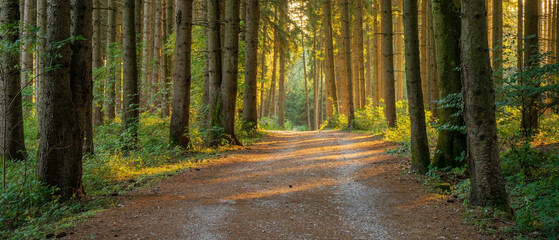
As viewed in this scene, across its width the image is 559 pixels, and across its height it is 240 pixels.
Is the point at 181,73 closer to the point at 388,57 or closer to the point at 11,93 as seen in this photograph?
the point at 11,93

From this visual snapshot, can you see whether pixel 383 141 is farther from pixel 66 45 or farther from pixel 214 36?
pixel 66 45

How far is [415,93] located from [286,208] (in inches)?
163

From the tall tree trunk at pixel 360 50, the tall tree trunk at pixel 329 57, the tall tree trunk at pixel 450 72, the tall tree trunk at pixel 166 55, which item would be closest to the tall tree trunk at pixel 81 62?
the tall tree trunk at pixel 450 72

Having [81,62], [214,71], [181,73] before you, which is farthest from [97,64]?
[81,62]

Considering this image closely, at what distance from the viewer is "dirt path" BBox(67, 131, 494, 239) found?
473cm

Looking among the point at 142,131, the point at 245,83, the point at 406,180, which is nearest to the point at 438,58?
the point at 406,180

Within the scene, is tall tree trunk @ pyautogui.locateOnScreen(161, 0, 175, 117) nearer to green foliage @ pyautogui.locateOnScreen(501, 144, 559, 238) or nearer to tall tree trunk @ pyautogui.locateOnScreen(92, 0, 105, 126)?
tall tree trunk @ pyautogui.locateOnScreen(92, 0, 105, 126)

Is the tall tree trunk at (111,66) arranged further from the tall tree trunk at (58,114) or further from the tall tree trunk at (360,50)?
the tall tree trunk at (360,50)

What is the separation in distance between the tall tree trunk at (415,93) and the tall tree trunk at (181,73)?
6.70 meters

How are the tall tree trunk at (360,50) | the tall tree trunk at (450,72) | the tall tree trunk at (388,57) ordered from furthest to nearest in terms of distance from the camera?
the tall tree trunk at (360,50)
the tall tree trunk at (388,57)
the tall tree trunk at (450,72)

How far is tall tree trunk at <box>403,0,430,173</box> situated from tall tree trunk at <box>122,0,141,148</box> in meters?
8.08

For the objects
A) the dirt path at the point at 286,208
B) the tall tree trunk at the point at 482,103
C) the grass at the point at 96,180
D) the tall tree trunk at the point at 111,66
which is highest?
the tall tree trunk at the point at 111,66

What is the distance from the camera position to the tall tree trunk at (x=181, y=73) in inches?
453

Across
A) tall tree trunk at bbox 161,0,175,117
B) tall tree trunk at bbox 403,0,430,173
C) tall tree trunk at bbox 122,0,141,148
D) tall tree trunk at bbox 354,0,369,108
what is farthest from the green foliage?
tall tree trunk at bbox 354,0,369,108
